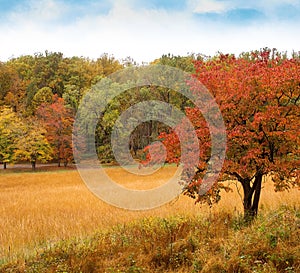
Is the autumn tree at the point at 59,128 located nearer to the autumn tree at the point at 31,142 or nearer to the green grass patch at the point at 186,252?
the autumn tree at the point at 31,142

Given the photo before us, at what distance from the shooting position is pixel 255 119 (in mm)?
7047

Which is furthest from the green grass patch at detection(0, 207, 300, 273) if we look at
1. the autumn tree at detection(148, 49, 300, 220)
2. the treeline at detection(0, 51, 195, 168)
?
the treeline at detection(0, 51, 195, 168)

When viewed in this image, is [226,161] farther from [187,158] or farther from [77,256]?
[77,256]

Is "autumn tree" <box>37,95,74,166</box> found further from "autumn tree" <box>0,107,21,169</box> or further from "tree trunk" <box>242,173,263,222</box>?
"tree trunk" <box>242,173,263,222</box>

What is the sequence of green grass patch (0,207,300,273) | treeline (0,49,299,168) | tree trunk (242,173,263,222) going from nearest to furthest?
green grass patch (0,207,300,273) → tree trunk (242,173,263,222) → treeline (0,49,299,168)

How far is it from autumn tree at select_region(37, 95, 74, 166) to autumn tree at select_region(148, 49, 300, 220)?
1352 inches

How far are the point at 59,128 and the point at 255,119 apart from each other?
3632 centimetres

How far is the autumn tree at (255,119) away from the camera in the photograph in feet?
23.8

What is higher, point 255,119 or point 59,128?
point 59,128

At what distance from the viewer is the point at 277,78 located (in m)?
7.20

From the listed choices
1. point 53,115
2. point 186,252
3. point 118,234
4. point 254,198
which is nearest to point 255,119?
point 254,198

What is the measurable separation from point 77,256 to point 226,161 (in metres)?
3.84

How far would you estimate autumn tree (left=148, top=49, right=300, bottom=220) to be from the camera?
7.26m

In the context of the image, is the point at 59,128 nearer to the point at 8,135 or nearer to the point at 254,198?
the point at 8,135
